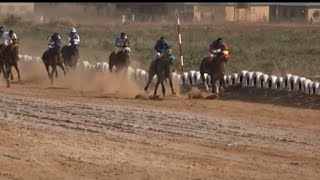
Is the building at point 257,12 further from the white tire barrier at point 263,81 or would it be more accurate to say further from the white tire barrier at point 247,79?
the white tire barrier at point 263,81

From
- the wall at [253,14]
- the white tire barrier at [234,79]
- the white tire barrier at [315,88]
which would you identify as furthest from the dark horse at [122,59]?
the wall at [253,14]

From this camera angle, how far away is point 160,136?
1747 centimetres

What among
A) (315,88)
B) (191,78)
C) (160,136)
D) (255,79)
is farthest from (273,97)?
(160,136)

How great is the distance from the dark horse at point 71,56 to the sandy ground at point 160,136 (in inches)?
264

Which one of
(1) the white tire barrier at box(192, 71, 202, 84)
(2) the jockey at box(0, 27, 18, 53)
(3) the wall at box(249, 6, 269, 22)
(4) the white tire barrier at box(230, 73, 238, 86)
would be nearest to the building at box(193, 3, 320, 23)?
(3) the wall at box(249, 6, 269, 22)

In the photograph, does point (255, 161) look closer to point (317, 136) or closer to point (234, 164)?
point (234, 164)

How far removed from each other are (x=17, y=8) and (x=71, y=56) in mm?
89004

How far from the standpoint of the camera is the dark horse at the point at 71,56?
3556 centimetres

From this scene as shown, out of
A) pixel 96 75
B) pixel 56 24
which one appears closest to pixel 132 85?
pixel 96 75

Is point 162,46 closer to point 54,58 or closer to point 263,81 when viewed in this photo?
point 263,81

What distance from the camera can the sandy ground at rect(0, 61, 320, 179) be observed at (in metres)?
13.3

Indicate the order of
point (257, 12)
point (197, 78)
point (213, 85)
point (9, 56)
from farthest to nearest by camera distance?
1. point (257, 12)
2. point (9, 56)
3. point (197, 78)
4. point (213, 85)

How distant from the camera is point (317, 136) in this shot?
1805 centimetres

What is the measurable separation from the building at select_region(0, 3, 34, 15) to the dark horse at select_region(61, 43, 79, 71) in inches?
3285
